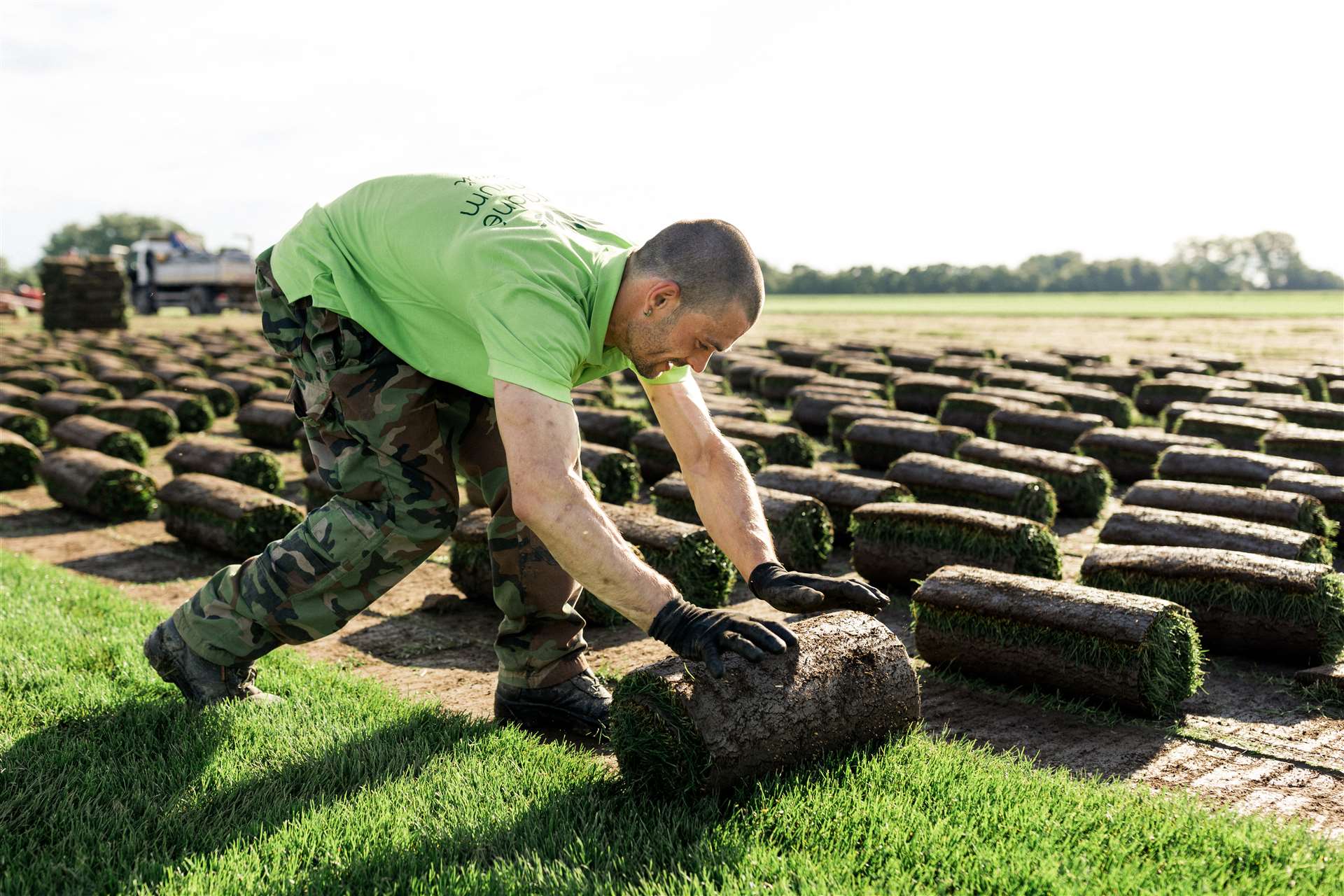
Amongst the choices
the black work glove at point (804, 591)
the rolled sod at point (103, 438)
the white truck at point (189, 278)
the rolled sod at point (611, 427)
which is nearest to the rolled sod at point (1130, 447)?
the rolled sod at point (611, 427)

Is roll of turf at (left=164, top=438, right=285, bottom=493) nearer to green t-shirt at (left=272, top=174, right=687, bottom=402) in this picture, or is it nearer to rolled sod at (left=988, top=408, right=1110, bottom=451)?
green t-shirt at (left=272, top=174, right=687, bottom=402)

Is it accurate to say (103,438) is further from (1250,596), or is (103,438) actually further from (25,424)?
(1250,596)

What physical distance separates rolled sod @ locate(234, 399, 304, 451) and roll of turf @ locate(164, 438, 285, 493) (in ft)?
7.78

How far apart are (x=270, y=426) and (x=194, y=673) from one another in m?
8.67

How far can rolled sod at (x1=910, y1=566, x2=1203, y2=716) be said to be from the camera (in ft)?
15.3

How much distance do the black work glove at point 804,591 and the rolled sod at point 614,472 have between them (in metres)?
5.45

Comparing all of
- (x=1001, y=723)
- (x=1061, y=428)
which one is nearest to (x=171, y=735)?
(x=1001, y=723)

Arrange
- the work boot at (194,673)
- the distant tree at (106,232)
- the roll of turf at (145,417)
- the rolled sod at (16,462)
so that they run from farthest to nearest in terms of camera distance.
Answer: the distant tree at (106,232) < the roll of turf at (145,417) < the rolled sod at (16,462) < the work boot at (194,673)

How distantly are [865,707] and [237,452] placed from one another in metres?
7.57

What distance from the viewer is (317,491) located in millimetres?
8664

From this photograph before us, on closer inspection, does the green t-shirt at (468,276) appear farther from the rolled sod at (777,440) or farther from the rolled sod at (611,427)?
the rolled sod at (611,427)

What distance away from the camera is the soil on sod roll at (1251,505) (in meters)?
7.30

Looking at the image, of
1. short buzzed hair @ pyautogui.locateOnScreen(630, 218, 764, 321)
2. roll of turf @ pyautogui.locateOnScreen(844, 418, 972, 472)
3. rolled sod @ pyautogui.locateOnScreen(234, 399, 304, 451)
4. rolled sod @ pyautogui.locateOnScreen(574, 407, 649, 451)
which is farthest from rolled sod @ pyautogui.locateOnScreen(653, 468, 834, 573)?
rolled sod @ pyautogui.locateOnScreen(234, 399, 304, 451)

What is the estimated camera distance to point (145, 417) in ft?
43.4
